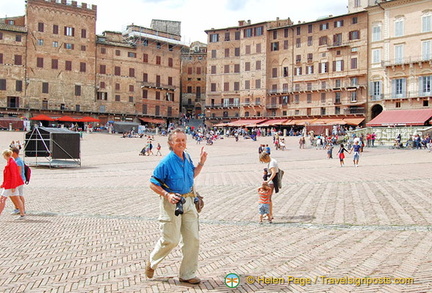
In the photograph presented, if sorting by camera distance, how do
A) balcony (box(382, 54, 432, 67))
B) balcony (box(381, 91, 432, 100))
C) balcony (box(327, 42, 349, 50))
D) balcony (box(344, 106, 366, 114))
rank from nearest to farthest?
balcony (box(381, 91, 432, 100)) < balcony (box(382, 54, 432, 67)) < balcony (box(344, 106, 366, 114)) < balcony (box(327, 42, 349, 50))

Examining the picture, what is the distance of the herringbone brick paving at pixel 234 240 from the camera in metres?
4.85

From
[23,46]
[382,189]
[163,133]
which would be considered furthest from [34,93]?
[382,189]

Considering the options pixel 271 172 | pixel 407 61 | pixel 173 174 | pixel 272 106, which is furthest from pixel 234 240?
A: pixel 272 106

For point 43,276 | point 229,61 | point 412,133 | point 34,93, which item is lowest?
point 43,276

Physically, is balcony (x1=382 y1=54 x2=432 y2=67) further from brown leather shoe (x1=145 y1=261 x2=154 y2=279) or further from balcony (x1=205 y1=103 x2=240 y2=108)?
brown leather shoe (x1=145 y1=261 x2=154 y2=279)

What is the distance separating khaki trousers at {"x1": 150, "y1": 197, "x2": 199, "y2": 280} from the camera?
462cm

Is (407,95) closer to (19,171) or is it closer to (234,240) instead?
(234,240)

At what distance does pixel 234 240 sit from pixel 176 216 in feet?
7.82

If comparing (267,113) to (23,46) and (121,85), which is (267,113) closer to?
(121,85)

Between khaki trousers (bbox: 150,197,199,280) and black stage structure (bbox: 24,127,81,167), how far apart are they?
18203 mm

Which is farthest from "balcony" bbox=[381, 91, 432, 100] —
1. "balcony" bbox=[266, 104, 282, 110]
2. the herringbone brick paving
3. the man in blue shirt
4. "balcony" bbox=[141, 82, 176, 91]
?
the man in blue shirt

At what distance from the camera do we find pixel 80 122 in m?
60.1

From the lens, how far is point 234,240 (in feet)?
22.2

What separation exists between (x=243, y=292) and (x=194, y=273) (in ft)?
1.99
